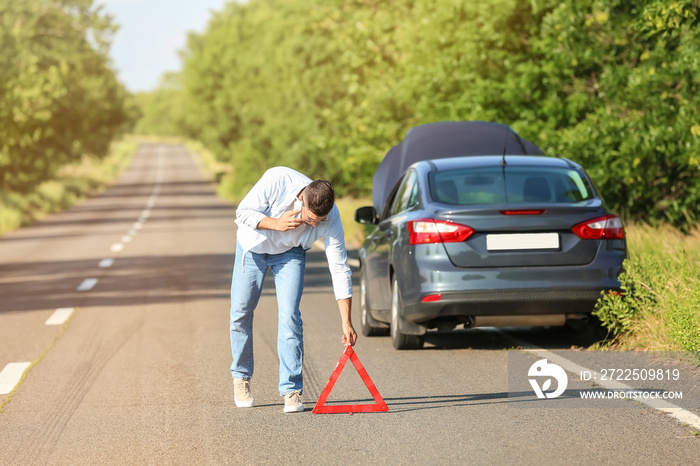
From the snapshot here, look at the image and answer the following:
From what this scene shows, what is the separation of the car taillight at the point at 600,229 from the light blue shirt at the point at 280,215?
2.64 metres

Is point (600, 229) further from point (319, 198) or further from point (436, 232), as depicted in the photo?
point (319, 198)

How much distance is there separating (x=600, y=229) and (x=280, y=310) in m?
3.03

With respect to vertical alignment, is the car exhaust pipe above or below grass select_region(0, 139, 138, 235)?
above

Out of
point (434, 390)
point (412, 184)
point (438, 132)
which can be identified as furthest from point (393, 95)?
point (434, 390)

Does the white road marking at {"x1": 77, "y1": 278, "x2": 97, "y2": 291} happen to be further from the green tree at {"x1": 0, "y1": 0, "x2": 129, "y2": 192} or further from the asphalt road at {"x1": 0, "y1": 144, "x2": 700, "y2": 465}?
the green tree at {"x1": 0, "y1": 0, "x2": 129, "y2": 192}

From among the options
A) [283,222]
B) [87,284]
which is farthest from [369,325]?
[87,284]

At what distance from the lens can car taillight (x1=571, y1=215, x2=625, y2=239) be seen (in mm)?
8906

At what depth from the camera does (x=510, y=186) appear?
9.38 metres

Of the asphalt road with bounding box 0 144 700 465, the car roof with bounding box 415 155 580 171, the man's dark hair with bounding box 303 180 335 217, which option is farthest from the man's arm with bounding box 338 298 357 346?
the car roof with bounding box 415 155 580 171

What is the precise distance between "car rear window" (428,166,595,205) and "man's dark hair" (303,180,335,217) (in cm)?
272

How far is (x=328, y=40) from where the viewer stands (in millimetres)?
47469

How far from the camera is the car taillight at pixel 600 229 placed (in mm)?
8906

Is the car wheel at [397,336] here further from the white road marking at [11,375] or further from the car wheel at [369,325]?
the white road marking at [11,375]

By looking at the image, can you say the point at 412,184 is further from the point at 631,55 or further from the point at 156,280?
the point at 631,55
